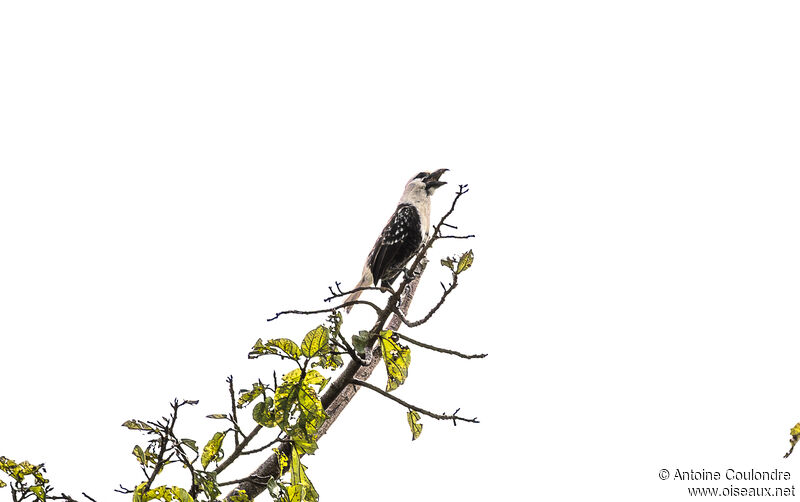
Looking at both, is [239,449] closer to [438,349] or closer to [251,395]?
[251,395]

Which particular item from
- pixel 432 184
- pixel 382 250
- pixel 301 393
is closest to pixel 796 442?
pixel 301 393

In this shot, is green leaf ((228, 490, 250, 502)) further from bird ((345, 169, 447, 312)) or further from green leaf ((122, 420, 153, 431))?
bird ((345, 169, 447, 312))

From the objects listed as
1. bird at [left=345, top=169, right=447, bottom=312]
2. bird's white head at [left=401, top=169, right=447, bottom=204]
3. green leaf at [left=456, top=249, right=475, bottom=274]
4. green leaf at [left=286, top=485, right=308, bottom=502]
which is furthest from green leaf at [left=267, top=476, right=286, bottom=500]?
bird's white head at [left=401, top=169, right=447, bottom=204]

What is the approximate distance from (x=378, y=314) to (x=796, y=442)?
214 centimetres

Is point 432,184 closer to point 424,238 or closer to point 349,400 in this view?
point 424,238

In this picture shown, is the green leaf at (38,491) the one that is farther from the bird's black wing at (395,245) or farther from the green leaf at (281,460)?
the bird's black wing at (395,245)

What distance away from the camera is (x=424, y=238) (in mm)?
7406

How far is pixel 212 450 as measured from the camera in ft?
9.47

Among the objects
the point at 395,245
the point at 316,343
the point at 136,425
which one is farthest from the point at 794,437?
the point at 395,245

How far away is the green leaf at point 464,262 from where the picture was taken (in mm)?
3375

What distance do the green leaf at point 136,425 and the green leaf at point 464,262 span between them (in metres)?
1.50

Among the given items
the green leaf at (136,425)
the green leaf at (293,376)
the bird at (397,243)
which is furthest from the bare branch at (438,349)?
the bird at (397,243)

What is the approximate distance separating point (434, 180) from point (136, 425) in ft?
18.5

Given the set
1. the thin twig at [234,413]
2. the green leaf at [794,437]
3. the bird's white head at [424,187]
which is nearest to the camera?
the green leaf at [794,437]
